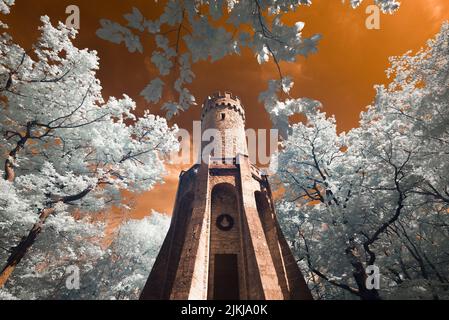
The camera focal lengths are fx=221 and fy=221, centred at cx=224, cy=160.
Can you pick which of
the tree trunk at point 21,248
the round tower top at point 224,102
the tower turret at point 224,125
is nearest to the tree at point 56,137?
the tree trunk at point 21,248

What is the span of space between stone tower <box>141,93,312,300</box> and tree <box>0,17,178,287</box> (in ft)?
12.3

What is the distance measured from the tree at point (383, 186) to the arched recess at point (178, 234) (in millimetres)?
7505

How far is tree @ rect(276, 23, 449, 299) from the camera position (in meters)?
11.1

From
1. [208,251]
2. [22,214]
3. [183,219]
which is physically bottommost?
[208,251]

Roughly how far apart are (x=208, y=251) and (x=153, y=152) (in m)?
6.21

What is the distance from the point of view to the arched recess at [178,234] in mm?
12008

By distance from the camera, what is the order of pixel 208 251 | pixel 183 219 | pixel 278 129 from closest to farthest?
pixel 278 129 → pixel 208 251 → pixel 183 219

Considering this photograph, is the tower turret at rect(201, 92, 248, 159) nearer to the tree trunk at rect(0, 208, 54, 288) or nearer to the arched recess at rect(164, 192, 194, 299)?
the arched recess at rect(164, 192, 194, 299)

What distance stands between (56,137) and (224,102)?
37.8 ft

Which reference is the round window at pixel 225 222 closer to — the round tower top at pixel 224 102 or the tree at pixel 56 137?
the tree at pixel 56 137

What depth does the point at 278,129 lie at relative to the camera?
148 inches

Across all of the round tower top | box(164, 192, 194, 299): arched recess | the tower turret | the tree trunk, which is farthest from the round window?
the round tower top
